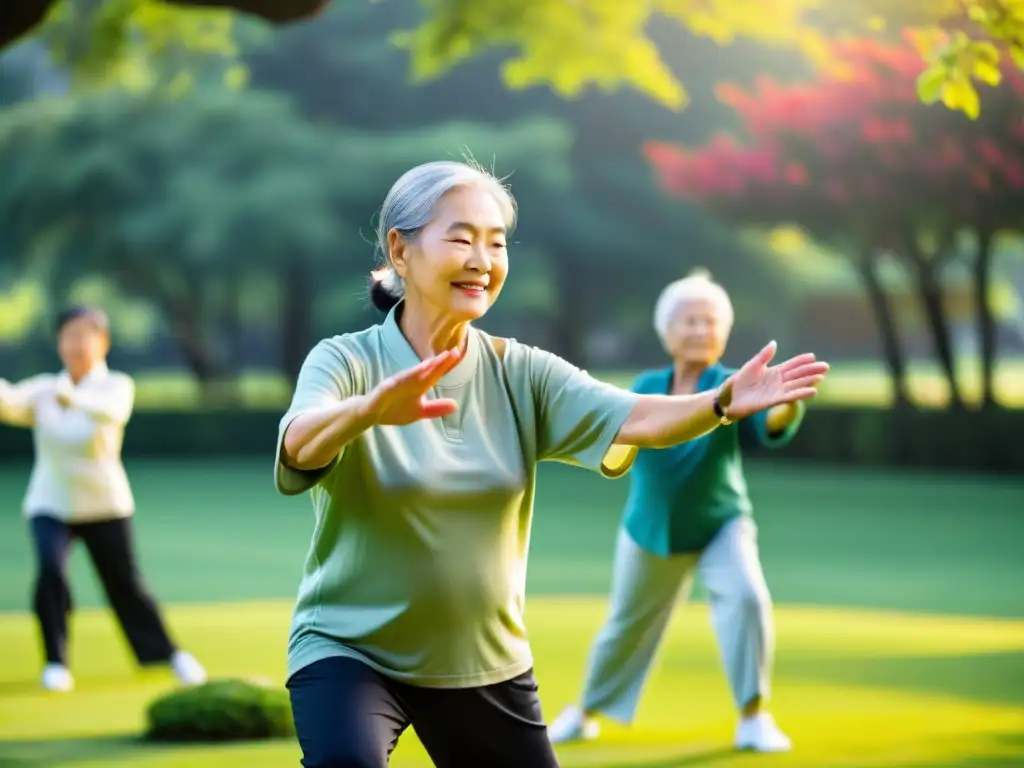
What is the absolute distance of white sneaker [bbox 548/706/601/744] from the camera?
21.1 feet

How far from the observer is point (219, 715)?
6434mm

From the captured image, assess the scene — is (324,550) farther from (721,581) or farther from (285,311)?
(285,311)

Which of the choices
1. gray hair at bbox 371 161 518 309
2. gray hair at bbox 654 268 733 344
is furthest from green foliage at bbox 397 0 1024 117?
gray hair at bbox 371 161 518 309

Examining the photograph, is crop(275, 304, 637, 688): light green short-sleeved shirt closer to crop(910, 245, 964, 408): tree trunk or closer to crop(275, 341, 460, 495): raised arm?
crop(275, 341, 460, 495): raised arm

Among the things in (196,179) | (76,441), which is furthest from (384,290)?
(196,179)

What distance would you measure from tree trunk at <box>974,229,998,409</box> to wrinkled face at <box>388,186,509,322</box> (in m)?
19.8

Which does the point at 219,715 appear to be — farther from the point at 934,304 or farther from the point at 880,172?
the point at 934,304

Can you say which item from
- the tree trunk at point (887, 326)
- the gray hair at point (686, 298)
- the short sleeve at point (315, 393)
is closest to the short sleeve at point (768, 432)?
the gray hair at point (686, 298)

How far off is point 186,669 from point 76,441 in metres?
1.14

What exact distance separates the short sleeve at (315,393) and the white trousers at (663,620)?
3.18 metres

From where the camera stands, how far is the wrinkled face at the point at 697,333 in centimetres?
624

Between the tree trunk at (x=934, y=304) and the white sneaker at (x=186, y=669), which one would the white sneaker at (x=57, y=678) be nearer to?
the white sneaker at (x=186, y=669)

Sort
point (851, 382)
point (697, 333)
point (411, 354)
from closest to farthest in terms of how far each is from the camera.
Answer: point (411, 354)
point (697, 333)
point (851, 382)

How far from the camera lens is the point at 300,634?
328 centimetres
